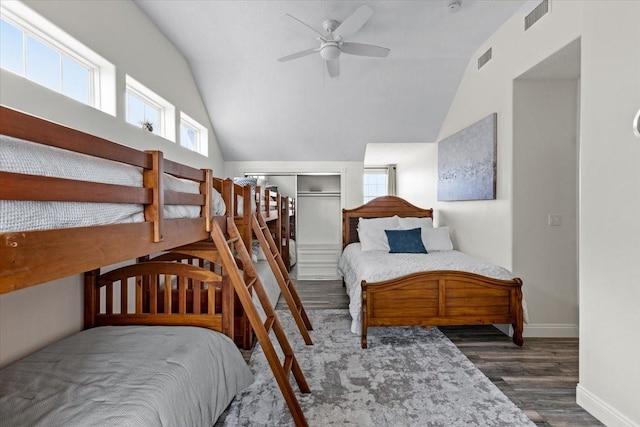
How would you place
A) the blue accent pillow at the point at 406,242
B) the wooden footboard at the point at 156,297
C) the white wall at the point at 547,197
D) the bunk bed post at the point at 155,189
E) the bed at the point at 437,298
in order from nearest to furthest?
the bunk bed post at the point at 155,189 < the wooden footboard at the point at 156,297 < the bed at the point at 437,298 < the white wall at the point at 547,197 < the blue accent pillow at the point at 406,242

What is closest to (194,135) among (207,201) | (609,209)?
(207,201)

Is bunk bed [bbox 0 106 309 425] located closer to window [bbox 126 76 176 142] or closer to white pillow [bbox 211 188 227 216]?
white pillow [bbox 211 188 227 216]

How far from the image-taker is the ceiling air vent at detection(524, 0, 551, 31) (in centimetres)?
259

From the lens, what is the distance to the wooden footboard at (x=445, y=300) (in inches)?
112

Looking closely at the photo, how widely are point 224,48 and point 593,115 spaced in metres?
3.41

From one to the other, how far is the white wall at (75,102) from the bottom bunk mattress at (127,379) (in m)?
0.19

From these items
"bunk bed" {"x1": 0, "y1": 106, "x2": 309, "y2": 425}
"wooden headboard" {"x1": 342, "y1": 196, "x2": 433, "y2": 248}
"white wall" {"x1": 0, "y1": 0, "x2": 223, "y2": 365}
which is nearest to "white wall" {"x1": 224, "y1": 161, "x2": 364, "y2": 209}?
"wooden headboard" {"x1": 342, "y1": 196, "x2": 433, "y2": 248}

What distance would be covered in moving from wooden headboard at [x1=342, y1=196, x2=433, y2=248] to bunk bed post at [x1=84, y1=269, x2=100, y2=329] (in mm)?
3444

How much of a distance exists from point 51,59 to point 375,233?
3.57 meters

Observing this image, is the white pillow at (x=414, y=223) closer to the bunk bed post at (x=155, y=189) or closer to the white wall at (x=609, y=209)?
the white wall at (x=609, y=209)

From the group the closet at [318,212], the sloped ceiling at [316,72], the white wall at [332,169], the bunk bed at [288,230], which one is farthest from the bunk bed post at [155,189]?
the closet at [318,212]

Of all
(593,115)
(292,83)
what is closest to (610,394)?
(593,115)

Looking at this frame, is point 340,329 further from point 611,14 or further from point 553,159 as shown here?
point 611,14

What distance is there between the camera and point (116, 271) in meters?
2.29
